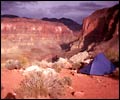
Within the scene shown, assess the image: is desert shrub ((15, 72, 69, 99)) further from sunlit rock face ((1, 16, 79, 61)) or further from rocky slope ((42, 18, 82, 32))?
rocky slope ((42, 18, 82, 32))

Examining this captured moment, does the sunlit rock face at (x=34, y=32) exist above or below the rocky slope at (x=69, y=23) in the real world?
below

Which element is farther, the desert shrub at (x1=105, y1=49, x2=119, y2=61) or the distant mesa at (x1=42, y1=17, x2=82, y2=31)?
the distant mesa at (x1=42, y1=17, x2=82, y2=31)

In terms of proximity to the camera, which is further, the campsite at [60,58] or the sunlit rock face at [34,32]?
the sunlit rock face at [34,32]

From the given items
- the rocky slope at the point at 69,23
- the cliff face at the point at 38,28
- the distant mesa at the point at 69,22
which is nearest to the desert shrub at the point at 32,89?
the cliff face at the point at 38,28

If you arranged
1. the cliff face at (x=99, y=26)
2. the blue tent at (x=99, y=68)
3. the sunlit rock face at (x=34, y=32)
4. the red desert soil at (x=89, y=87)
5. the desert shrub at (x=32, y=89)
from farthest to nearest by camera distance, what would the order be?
the sunlit rock face at (x=34, y=32) < the cliff face at (x=99, y=26) < the blue tent at (x=99, y=68) < the red desert soil at (x=89, y=87) < the desert shrub at (x=32, y=89)

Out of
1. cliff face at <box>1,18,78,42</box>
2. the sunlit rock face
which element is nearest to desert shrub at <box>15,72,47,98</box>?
the sunlit rock face

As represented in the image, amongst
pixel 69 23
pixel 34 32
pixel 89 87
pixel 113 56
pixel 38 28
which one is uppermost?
pixel 69 23

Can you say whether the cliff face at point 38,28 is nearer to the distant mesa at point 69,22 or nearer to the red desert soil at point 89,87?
the distant mesa at point 69,22

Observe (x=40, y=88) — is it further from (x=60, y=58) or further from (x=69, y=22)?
(x=69, y=22)

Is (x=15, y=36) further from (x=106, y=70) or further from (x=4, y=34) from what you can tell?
(x=106, y=70)

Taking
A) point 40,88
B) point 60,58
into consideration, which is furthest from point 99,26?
point 40,88

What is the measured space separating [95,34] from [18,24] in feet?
98.7

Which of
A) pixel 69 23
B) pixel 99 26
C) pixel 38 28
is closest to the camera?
pixel 99 26

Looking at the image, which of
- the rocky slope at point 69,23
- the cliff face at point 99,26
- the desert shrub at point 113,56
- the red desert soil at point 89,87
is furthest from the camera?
the rocky slope at point 69,23
